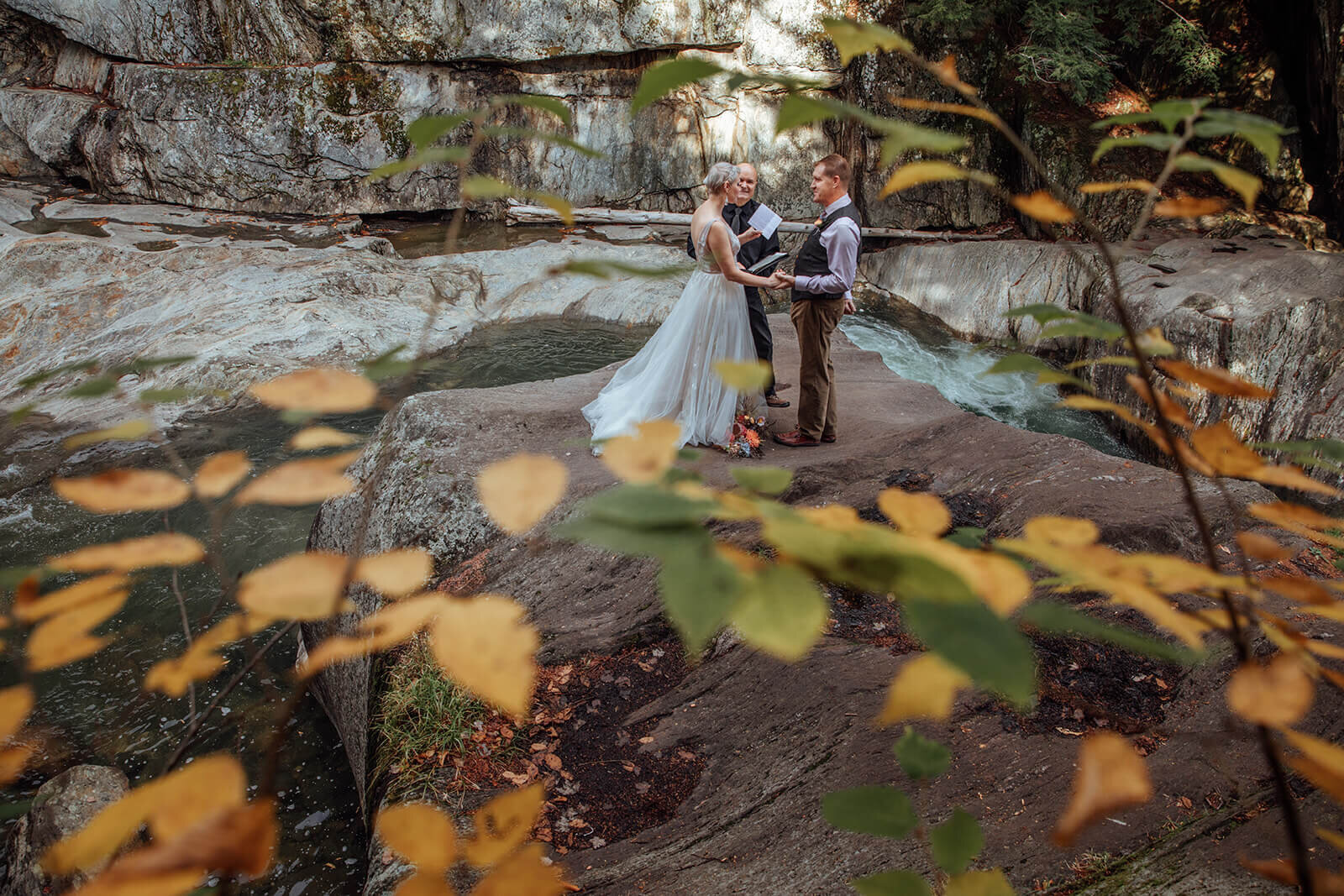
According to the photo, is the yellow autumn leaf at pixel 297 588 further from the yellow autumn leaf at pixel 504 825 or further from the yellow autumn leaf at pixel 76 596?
the yellow autumn leaf at pixel 504 825

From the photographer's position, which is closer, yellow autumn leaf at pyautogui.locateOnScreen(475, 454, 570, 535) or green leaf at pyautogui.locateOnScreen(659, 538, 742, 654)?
green leaf at pyautogui.locateOnScreen(659, 538, 742, 654)

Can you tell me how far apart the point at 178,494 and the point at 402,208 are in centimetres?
1320

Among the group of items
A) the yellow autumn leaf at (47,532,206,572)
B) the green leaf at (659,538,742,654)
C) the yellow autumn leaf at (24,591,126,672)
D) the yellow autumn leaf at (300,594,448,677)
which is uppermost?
the green leaf at (659,538,742,654)

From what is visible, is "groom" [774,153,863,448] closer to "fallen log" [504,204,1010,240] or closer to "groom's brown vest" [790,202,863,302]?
"groom's brown vest" [790,202,863,302]

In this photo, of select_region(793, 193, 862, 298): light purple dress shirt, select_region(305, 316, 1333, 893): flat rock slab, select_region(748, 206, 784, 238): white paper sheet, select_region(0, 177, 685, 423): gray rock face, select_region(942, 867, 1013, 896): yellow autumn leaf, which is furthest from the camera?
select_region(0, 177, 685, 423): gray rock face

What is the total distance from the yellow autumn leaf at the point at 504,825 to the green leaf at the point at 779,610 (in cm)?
35

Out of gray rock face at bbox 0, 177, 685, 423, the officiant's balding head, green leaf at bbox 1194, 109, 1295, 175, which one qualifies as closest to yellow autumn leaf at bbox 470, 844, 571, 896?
green leaf at bbox 1194, 109, 1295, 175

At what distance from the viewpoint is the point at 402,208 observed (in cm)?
1266

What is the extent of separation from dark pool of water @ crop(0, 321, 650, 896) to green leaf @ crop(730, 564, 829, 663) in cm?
228

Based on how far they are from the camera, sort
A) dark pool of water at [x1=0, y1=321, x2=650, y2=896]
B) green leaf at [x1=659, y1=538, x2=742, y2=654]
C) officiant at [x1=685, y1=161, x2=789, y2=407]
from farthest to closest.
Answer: officiant at [x1=685, y1=161, x2=789, y2=407] < dark pool of water at [x1=0, y1=321, x2=650, y2=896] < green leaf at [x1=659, y1=538, x2=742, y2=654]

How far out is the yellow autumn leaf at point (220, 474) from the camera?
69 cm

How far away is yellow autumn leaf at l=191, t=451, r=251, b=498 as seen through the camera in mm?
694

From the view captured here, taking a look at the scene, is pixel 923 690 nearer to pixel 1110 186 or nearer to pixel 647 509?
pixel 647 509

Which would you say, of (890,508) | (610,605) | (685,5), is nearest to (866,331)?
(685,5)
